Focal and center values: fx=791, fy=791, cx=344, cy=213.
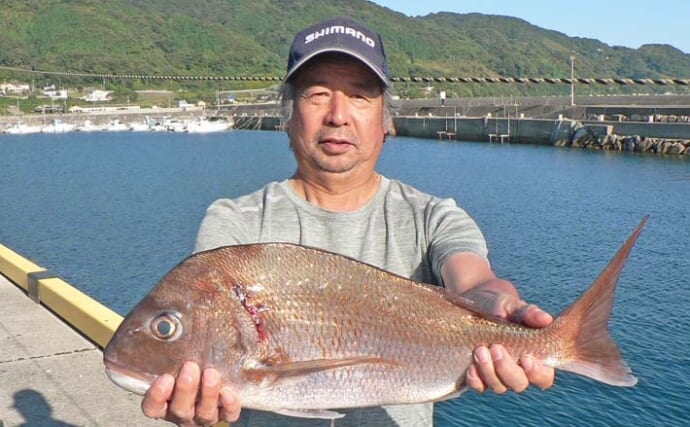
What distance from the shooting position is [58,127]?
101875mm

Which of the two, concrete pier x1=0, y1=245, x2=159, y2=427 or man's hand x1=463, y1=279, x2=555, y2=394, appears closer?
man's hand x1=463, y1=279, x2=555, y2=394

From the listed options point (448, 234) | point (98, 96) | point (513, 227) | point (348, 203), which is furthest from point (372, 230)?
point (98, 96)

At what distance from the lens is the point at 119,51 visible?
524 feet

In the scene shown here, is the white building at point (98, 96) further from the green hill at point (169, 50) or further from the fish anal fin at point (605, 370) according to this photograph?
the fish anal fin at point (605, 370)

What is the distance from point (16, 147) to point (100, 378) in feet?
235

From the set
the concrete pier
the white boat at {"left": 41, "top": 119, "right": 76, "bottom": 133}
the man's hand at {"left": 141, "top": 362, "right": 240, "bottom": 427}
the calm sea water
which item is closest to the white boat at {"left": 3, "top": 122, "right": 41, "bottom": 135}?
the white boat at {"left": 41, "top": 119, "right": 76, "bottom": 133}

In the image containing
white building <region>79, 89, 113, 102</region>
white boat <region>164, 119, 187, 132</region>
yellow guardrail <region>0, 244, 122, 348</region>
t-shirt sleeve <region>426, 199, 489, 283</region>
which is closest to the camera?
t-shirt sleeve <region>426, 199, 489, 283</region>

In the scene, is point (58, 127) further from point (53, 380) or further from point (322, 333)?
point (322, 333)

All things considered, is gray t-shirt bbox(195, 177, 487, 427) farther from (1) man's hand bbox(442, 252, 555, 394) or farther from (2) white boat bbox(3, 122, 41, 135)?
(2) white boat bbox(3, 122, 41, 135)

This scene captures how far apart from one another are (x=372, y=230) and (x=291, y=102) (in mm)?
541

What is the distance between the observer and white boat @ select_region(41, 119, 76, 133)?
330ft

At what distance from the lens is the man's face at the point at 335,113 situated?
8.89ft

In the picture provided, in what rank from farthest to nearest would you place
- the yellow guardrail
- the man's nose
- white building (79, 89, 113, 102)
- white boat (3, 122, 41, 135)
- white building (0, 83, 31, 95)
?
white building (0, 83, 31, 95)
white building (79, 89, 113, 102)
white boat (3, 122, 41, 135)
the yellow guardrail
the man's nose

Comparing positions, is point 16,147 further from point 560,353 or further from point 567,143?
point 560,353
